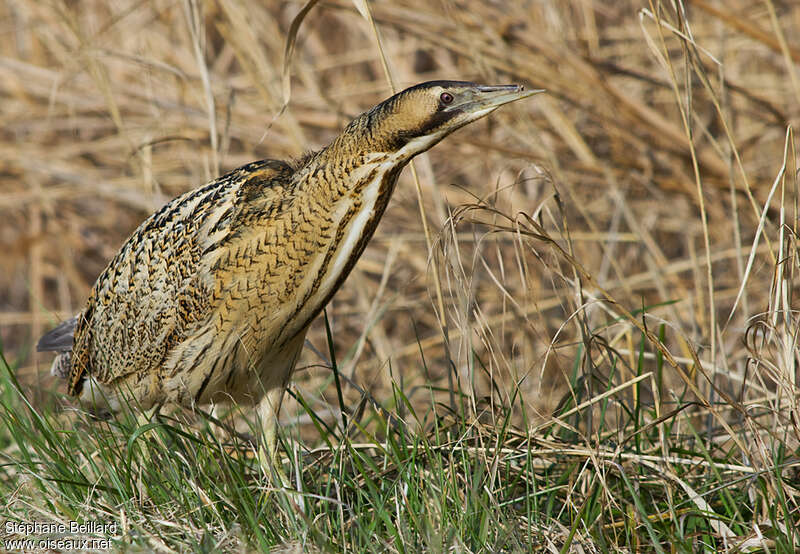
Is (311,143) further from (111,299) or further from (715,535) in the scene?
(715,535)

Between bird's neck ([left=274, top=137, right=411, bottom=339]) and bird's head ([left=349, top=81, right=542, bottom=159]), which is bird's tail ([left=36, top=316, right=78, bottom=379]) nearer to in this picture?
bird's neck ([left=274, top=137, right=411, bottom=339])

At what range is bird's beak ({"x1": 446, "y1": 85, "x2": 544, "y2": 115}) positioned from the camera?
1.76 m

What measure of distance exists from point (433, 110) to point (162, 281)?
2.76 ft

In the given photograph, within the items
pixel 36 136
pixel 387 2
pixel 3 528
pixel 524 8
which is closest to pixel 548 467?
pixel 3 528

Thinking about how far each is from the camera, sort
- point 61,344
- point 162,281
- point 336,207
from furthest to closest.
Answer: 1. point 61,344
2. point 162,281
3. point 336,207

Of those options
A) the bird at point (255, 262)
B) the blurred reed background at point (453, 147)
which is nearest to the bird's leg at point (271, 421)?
the bird at point (255, 262)

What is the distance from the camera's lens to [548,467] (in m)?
2.08

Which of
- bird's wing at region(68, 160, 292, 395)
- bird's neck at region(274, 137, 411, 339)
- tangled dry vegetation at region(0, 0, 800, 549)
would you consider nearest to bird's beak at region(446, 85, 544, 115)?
bird's neck at region(274, 137, 411, 339)

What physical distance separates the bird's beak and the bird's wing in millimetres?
531

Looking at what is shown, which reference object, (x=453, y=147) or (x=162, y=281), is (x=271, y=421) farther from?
(x=453, y=147)

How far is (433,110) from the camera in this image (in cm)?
179

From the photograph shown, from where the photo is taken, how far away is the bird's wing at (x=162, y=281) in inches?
84.0

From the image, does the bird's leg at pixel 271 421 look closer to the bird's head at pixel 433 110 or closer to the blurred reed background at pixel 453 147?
the blurred reed background at pixel 453 147

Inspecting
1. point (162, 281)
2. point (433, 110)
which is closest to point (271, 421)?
point (162, 281)
